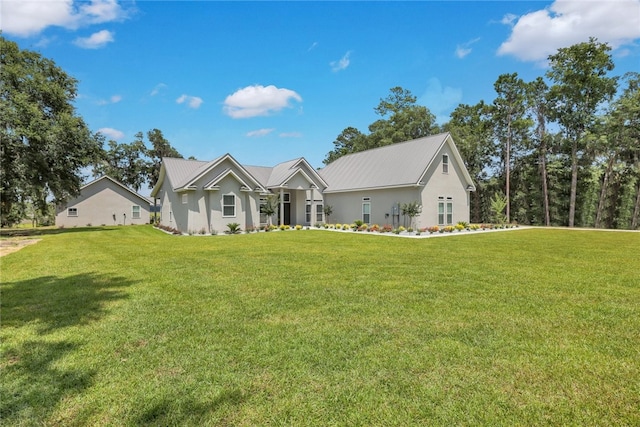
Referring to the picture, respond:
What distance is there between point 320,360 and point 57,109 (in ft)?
91.0

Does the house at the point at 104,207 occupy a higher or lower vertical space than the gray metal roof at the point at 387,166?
lower

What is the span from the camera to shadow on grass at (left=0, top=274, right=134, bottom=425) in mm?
2701

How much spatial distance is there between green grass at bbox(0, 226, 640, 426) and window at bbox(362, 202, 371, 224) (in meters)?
16.8

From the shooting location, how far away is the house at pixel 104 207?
30.1 meters

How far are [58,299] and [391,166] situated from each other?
2121 cm

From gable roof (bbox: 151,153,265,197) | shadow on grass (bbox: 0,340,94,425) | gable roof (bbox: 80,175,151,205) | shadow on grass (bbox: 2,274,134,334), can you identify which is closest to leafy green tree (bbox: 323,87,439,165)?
gable roof (bbox: 151,153,265,197)

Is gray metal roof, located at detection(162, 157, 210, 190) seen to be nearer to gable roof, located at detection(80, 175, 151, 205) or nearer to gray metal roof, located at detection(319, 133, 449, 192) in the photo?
gray metal roof, located at detection(319, 133, 449, 192)

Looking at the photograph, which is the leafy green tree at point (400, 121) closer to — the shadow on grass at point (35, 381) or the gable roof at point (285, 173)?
the gable roof at point (285, 173)

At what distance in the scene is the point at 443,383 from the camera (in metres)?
2.89

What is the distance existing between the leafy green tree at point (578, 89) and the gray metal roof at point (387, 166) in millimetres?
14233

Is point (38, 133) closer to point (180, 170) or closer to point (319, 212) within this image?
point (180, 170)

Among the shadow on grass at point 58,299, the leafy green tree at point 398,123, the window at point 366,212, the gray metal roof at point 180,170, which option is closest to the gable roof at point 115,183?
the gray metal roof at point 180,170

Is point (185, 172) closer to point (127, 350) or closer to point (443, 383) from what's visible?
point (127, 350)

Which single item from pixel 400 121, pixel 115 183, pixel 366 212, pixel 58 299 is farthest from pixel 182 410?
pixel 400 121
